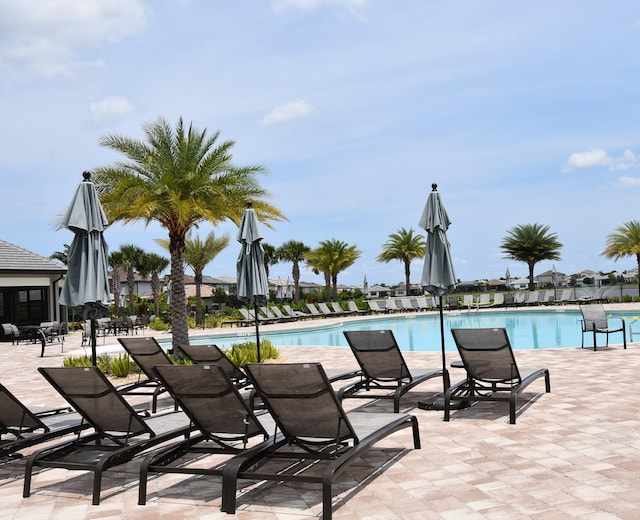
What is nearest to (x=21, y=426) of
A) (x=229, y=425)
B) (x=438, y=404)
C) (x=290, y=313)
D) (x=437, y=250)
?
(x=229, y=425)

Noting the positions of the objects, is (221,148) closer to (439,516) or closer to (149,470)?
(149,470)

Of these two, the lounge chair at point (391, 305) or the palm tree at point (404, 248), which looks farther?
the palm tree at point (404, 248)

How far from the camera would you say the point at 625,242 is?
4019 centimetres

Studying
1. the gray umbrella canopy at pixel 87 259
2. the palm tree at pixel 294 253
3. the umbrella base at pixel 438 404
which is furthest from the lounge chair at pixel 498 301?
the gray umbrella canopy at pixel 87 259

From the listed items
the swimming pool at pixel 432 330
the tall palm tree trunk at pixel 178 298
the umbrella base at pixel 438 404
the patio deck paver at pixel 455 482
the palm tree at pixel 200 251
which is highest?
the palm tree at pixel 200 251

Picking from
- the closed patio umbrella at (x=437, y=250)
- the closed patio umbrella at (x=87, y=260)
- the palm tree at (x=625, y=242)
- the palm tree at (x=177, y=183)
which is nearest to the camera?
the closed patio umbrella at (x=87, y=260)

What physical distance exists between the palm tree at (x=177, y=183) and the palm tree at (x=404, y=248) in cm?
3093

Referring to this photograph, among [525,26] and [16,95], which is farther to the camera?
[16,95]

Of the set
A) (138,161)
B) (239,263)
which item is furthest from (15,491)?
(138,161)

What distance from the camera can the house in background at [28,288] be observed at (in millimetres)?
26812

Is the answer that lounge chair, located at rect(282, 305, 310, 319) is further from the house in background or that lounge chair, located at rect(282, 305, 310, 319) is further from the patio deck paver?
the patio deck paver

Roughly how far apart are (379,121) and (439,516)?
1637cm

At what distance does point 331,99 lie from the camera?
16.5 metres

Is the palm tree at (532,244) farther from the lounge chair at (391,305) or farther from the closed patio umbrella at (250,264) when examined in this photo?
the closed patio umbrella at (250,264)
